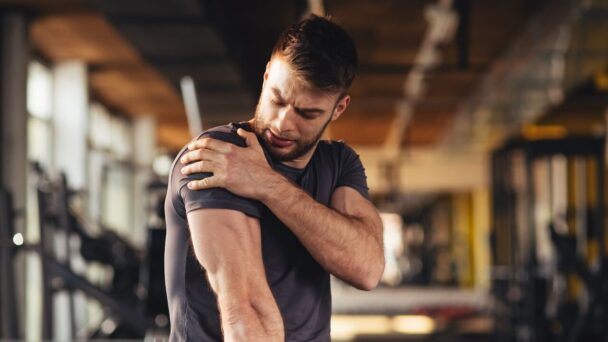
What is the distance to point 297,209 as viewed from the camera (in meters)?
1.48

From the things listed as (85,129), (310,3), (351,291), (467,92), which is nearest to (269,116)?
(310,3)

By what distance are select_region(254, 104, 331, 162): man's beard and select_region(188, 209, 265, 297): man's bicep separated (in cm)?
16

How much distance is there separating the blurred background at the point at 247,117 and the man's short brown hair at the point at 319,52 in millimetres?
2283

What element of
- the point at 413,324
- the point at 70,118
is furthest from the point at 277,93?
the point at 70,118

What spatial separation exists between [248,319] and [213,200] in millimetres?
188

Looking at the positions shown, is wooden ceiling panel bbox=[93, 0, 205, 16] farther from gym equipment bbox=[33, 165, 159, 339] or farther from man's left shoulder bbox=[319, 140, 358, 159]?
man's left shoulder bbox=[319, 140, 358, 159]

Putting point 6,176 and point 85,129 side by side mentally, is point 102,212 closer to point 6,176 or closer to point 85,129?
point 85,129

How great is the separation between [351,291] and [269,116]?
695 inches

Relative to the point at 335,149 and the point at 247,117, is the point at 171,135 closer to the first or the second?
the point at 247,117

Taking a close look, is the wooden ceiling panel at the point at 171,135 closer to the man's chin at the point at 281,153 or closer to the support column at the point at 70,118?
the support column at the point at 70,118

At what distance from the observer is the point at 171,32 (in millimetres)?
6852

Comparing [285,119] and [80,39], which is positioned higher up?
[80,39]

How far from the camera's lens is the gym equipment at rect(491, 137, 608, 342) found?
6.78 metres

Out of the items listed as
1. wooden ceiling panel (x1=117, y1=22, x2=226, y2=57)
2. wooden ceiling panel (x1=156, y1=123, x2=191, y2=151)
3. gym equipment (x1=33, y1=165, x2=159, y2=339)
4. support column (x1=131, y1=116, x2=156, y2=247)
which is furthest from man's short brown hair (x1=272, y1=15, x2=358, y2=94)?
wooden ceiling panel (x1=156, y1=123, x2=191, y2=151)
